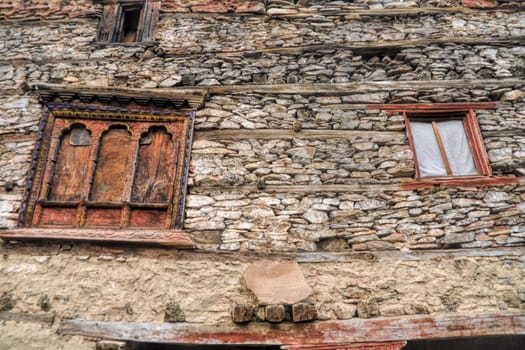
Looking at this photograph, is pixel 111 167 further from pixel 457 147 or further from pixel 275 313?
pixel 457 147

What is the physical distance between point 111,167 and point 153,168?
0.53m

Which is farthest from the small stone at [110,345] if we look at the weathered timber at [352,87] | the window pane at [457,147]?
the window pane at [457,147]

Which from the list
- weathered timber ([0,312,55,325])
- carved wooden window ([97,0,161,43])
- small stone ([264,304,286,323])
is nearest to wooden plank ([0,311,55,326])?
weathered timber ([0,312,55,325])

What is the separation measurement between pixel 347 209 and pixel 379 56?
258cm

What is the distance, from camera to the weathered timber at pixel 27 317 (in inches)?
134

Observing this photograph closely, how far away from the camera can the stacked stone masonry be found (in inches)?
141

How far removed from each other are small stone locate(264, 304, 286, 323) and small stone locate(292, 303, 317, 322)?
0.37 feet

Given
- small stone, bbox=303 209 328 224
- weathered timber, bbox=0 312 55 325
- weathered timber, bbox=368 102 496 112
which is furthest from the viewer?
weathered timber, bbox=368 102 496 112

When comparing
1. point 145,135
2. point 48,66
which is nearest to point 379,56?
point 145,135

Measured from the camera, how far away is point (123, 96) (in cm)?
448

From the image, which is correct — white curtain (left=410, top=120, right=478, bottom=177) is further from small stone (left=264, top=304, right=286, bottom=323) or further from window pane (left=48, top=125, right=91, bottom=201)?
window pane (left=48, top=125, right=91, bottom=201)

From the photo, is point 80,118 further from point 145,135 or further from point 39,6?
point 39,6

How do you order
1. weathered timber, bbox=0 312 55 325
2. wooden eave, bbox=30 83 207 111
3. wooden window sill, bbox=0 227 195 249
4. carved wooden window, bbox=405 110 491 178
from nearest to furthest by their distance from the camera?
weathered timber, bbox=0 312 55 325 < wooden window sill, bbox=0 227 195 249 < carved wooden window, bbox=405 110 491 178 < wooden eave, bbox=30 83 207 111

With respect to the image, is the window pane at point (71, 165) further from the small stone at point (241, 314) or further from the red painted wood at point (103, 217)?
the small stone at point (241, 314)
